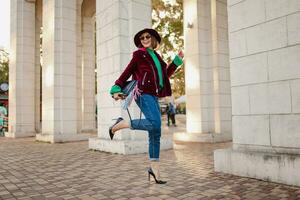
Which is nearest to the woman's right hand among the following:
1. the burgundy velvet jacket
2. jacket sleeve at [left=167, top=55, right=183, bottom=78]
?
the burgundy velvet jacket

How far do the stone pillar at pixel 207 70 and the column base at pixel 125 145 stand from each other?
223 centimetres

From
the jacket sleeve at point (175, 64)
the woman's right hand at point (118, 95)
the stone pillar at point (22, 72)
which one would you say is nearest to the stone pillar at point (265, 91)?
the jacket sleeve at point (175, 64)

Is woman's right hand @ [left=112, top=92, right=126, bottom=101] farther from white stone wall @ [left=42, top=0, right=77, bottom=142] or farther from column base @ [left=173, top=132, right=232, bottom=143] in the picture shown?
white stone wall @ [left=42, top=0, right=77, bottom=142]

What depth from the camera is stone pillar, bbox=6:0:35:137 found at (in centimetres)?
1366

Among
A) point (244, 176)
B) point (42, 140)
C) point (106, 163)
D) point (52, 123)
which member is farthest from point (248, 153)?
point (42, 140)

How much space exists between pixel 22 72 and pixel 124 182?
11.5 meters

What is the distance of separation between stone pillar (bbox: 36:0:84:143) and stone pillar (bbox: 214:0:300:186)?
6950 millimetres

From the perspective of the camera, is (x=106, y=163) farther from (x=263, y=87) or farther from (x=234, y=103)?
(x=263, y=87)

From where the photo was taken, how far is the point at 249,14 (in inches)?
168

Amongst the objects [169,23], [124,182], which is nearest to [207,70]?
[124,182]

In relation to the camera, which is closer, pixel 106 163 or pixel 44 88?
pixel 106 163

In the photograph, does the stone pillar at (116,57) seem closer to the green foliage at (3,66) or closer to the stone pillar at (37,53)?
the stone pillar at (37,53)

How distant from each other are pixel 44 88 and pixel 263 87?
866 cm

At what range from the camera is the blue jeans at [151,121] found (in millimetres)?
3862
